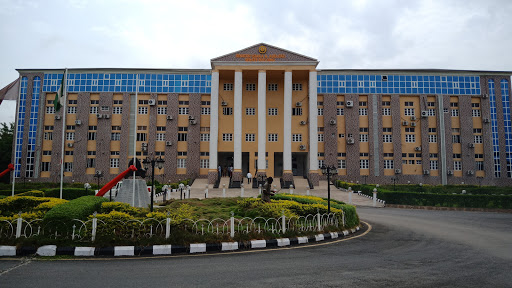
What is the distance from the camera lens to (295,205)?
1337 centimetres

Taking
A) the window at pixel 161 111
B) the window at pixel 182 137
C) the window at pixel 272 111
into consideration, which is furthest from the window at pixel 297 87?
the window at pixel 161 111

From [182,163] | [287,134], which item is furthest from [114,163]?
[287,134]

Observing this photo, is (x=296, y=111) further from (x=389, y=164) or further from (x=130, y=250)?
(x=130, y=250)

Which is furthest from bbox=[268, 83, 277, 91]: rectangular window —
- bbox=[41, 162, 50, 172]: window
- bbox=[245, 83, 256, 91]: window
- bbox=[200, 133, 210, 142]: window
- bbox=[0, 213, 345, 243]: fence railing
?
bbox=[0, 213, 345, 243]: fence railing

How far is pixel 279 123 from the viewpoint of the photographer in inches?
1658

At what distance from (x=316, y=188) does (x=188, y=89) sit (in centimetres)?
2114

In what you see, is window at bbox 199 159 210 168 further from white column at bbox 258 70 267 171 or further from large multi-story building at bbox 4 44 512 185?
white column at bbox 258 70 267 171

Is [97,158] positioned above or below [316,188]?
above

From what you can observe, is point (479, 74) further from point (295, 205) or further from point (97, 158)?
point (97, 158)

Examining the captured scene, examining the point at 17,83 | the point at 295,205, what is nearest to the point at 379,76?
the point at 295,205

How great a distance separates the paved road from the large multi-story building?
32177 mm

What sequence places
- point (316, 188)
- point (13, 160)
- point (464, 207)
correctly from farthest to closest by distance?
point (13, 160)
point (316, 188)
point (464, 207)

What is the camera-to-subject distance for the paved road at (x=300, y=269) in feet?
19.8

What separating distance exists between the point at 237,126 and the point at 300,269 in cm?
3173
